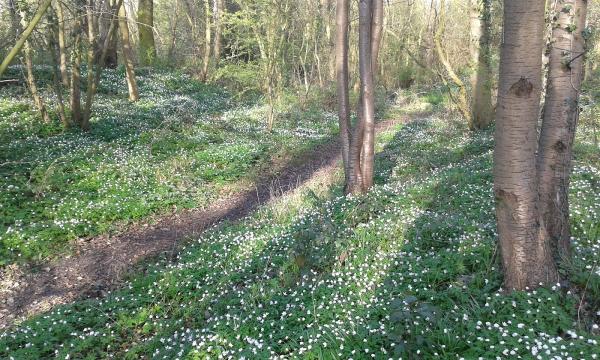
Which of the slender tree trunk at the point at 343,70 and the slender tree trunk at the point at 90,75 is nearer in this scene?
the slender tree trunk at the point at 343,70

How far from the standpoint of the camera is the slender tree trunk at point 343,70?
9.02 meters

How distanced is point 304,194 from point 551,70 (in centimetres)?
615

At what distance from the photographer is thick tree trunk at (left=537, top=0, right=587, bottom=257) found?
4.87 meters

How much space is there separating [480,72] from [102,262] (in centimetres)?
1355

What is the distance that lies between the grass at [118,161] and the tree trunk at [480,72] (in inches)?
248

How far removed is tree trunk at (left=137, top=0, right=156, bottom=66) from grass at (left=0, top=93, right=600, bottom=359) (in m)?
20.6

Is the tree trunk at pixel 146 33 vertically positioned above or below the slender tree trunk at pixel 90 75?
above

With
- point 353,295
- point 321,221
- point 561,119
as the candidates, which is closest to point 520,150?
point 561,119

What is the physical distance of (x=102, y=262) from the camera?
835 centimetres

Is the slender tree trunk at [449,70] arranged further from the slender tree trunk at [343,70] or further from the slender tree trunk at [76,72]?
the slender tree trunk at [76,72]

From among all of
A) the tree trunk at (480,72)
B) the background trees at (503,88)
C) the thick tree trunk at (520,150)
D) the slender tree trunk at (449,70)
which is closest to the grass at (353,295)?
the thick tree trunk at (520,150)

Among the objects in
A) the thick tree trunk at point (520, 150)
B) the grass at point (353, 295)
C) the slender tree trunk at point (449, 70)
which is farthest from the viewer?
the slender tree trunk at point (449, 70)

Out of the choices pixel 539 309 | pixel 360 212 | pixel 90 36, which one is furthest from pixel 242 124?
pixel 539 309

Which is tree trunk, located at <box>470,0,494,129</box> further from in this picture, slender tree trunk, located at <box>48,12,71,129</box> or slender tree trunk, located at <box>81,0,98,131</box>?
slender tree trunk, located at <box>48,12,71,129</box>
